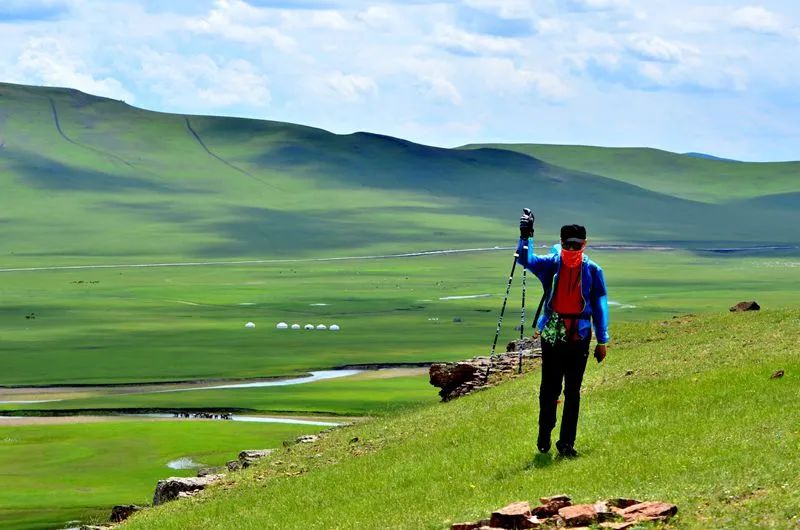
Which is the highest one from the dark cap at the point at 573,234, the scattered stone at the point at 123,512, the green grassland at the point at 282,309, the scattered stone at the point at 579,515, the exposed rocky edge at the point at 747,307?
the dark cap at the point at 573,234

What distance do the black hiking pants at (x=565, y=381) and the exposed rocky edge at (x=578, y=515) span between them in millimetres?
3889

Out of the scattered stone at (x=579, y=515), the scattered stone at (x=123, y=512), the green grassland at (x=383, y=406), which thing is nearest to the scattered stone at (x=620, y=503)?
the scattered stone at (x=579, y=515)

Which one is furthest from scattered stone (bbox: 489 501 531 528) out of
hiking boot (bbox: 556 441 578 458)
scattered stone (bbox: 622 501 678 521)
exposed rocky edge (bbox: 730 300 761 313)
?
exposed rocky edge (bbox: 730 300 761 313)

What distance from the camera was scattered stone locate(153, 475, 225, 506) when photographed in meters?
26.8

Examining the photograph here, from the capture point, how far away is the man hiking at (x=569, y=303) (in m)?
19.1

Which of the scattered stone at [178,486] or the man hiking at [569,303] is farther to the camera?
the scattered stone at [178,486]

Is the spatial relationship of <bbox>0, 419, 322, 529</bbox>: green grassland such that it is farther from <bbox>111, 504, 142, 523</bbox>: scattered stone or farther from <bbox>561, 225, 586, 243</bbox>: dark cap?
<bbox>561, 225, 586, 243</bbox>: dark cap

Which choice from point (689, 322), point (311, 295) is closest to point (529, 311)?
point (311, 295)

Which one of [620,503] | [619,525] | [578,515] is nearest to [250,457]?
[620,503]

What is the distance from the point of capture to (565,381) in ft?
63.2

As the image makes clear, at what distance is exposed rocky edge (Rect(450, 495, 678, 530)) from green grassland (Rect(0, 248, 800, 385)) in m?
58.6

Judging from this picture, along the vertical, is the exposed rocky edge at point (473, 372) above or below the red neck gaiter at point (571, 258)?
below

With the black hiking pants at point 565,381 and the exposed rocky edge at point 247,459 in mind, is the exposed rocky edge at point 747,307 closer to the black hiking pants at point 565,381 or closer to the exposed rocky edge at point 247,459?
the exposed rocky edge at point 247,459

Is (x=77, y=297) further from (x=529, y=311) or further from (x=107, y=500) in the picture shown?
(x=107, y=500)
